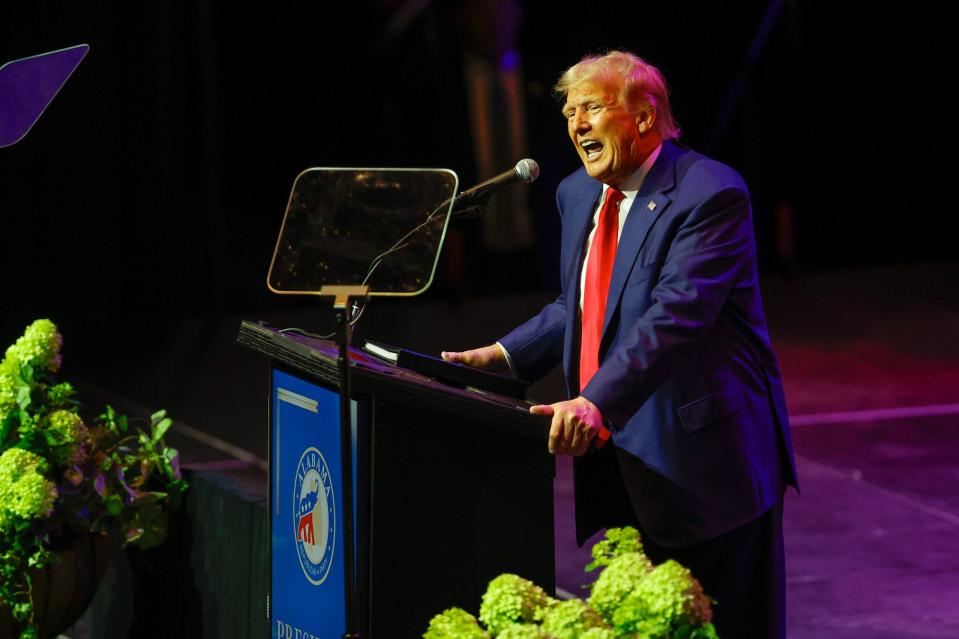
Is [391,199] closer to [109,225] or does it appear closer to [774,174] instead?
[109,225]

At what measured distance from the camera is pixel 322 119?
9906mm

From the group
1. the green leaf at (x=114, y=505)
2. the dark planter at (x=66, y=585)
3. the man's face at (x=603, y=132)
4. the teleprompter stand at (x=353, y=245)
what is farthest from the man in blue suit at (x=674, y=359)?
the dark planter at (x=66, y=585)

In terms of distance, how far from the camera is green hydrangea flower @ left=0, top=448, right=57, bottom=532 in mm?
3600

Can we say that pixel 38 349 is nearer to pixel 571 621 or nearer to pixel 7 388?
pixel 7 388

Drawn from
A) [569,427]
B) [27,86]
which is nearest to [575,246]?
[569,427]

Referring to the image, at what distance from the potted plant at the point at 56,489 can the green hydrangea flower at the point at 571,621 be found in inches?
79.1

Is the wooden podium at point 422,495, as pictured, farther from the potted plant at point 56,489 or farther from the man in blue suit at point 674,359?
the potted plant at point 56,489

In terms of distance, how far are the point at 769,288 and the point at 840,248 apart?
0.84 metres

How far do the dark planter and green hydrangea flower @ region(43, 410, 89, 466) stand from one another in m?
0.23

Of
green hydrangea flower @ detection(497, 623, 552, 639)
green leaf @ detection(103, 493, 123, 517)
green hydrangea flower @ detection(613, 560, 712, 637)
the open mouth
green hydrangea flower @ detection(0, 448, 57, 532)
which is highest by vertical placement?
the open mouth

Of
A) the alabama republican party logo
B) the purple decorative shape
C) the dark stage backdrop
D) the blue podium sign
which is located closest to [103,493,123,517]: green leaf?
the blue podium sign

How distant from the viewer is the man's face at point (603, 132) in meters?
2.96

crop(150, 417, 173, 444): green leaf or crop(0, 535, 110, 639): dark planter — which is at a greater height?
crop(150, 417, 173, 444): green leaf

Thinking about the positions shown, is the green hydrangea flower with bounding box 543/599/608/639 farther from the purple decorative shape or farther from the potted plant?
the potted plant
